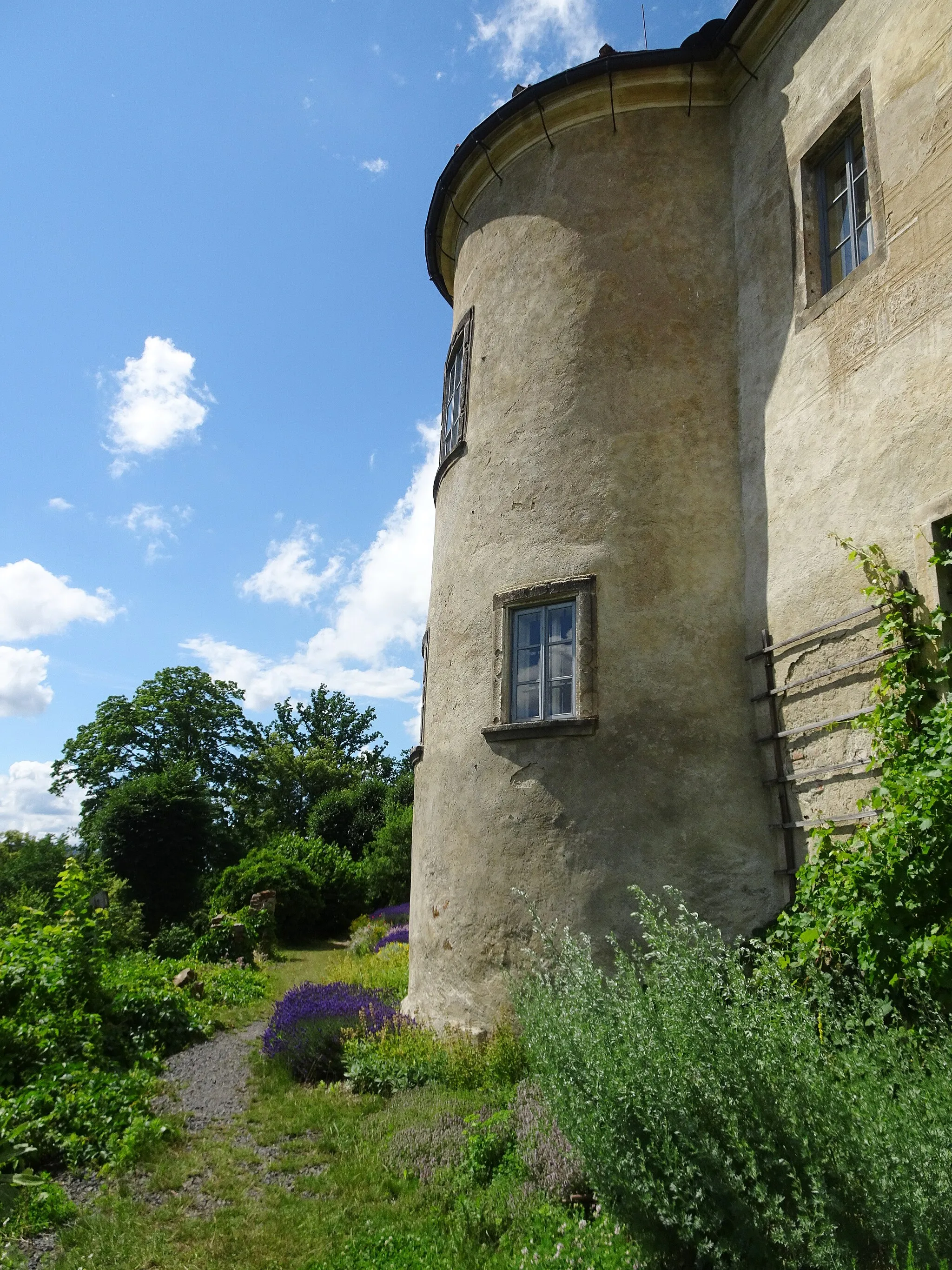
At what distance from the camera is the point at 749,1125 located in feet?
10.5

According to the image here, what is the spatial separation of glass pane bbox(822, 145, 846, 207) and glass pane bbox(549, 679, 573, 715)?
4.89m

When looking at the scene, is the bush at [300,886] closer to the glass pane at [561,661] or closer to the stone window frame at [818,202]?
the glass pane at [561,661]

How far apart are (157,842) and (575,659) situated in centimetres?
1633

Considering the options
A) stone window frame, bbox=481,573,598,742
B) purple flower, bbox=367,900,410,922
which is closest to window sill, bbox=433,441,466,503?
stone window frame, bbox=481,573,598,742

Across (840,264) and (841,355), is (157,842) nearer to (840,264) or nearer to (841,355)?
(841,355)

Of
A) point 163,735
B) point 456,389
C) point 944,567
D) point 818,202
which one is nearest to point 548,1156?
point 944,567

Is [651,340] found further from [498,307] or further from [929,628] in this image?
[929,628]

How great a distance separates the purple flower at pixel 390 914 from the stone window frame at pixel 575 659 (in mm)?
11102

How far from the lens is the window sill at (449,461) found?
30.6ft

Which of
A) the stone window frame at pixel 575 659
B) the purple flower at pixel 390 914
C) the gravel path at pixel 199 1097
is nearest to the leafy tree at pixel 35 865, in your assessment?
the purple flower at pixel 390 914

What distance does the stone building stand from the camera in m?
6.31

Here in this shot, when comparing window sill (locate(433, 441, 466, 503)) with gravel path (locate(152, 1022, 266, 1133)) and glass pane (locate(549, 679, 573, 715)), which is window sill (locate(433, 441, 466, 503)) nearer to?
glass pane (locate(549, 679, 573, 715))

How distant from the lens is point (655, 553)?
7.68 meters

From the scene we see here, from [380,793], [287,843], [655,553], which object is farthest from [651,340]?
[380,793]
